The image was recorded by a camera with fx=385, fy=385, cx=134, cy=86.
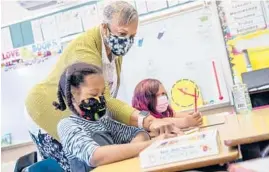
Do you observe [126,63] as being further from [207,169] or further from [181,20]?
[207,169]

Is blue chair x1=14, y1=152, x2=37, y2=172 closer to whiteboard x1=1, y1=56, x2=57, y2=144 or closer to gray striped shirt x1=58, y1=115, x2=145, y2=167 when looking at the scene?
gray striped shirt x1=58, y1=115, x2=145, y2=167

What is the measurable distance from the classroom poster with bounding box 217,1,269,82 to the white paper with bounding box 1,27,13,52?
1546 mm

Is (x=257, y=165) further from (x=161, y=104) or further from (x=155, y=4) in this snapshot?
(x=155, y=4)

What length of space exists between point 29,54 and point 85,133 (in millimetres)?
1844

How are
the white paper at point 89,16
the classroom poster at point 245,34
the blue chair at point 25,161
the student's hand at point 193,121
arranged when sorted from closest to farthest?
the student's hand at point 193,121
the blue chair at point 25,161
the classroom poster at point 245,34
the white paper at point 89,16

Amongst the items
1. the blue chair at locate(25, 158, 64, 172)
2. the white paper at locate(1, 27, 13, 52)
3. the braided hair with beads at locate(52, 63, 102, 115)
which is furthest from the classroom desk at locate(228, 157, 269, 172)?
the white paper at locate(1, 27, 13, 52)

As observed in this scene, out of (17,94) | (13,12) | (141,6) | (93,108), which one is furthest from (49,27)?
(93,108)

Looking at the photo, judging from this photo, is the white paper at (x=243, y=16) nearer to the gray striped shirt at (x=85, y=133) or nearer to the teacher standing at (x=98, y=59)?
the teacher standing at (x=98, y=59)

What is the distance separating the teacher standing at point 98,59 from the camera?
148 cm

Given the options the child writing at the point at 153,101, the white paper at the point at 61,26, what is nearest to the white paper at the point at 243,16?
the child writing at the point at 153,101

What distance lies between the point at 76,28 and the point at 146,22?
1.75 ft

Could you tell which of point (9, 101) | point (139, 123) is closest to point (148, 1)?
point (9, 101)

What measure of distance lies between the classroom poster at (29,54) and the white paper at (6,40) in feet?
0.12

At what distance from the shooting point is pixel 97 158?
1.04m
